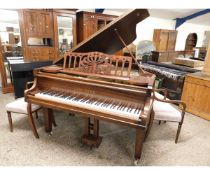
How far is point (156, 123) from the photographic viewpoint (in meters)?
2.64

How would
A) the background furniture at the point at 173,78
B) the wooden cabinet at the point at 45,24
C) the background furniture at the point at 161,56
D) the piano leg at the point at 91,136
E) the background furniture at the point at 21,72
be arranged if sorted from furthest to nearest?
1. the background furniture at the point at 161,56
2. the wooden cabinet at the point at 45,24
3. the background furniture at the point at 173,78
4. the background furniture at the point at 21,72
5. the piano leg at the point at 91,136

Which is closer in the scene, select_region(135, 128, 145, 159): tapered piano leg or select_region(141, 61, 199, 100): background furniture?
select_region(135, 128, 145, 159): tapered piano leg

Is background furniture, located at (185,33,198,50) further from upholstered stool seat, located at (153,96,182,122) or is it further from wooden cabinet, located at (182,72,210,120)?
upholstered stool seat, located at (153,96,182,122)

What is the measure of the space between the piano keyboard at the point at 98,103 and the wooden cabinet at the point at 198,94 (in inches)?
70.1

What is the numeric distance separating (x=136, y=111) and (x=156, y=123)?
1282 mm

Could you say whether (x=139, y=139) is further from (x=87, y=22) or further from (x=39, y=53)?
(x=87, y=22)

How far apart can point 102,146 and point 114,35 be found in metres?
1.47

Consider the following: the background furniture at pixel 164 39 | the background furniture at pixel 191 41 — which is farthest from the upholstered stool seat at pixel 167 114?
the background furniture at pixel 191 41

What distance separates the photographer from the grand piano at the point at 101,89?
156 centimetres

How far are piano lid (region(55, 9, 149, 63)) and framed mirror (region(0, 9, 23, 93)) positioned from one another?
6.80 ft

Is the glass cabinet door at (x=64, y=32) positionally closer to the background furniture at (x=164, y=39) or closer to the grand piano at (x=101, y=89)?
the grand piano at (x=101, y=89)

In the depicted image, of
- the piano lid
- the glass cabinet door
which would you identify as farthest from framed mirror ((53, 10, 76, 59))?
the piano lid

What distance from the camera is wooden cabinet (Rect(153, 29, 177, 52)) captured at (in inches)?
248

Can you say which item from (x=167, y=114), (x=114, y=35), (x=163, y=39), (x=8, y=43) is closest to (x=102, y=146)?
(x=167, y=114)
